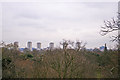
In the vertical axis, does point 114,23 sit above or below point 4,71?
above

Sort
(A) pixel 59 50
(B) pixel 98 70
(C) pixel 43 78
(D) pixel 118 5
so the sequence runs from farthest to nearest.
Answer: (B) pixel 98 70
(A) pixel 59 50
(C) pixel 43 78
(D) pixel 118 5

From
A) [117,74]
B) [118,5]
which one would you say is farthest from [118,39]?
[117,74]

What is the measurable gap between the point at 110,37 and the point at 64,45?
13.8ft

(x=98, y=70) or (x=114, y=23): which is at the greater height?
(x=114, y=23)

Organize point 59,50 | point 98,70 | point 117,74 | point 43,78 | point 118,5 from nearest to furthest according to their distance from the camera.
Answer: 1. point 118,5
2. point 117,74
3. point 43,78
4. point 59,50
5. point 98,70

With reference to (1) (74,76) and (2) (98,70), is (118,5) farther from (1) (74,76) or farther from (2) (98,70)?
(2) (98,70)

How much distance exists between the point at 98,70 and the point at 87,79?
2261mm

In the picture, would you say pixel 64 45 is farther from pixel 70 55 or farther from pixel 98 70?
pixel 98 70

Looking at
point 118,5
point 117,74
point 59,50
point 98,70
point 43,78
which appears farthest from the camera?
point 98,70

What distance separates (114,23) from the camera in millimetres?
9523

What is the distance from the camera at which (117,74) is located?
10906 mm

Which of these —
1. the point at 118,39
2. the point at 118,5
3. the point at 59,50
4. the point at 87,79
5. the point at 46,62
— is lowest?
the point at 87,79

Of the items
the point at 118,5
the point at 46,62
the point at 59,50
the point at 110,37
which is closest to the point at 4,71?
the point at 46,62

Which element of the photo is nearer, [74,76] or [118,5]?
[118,5]
